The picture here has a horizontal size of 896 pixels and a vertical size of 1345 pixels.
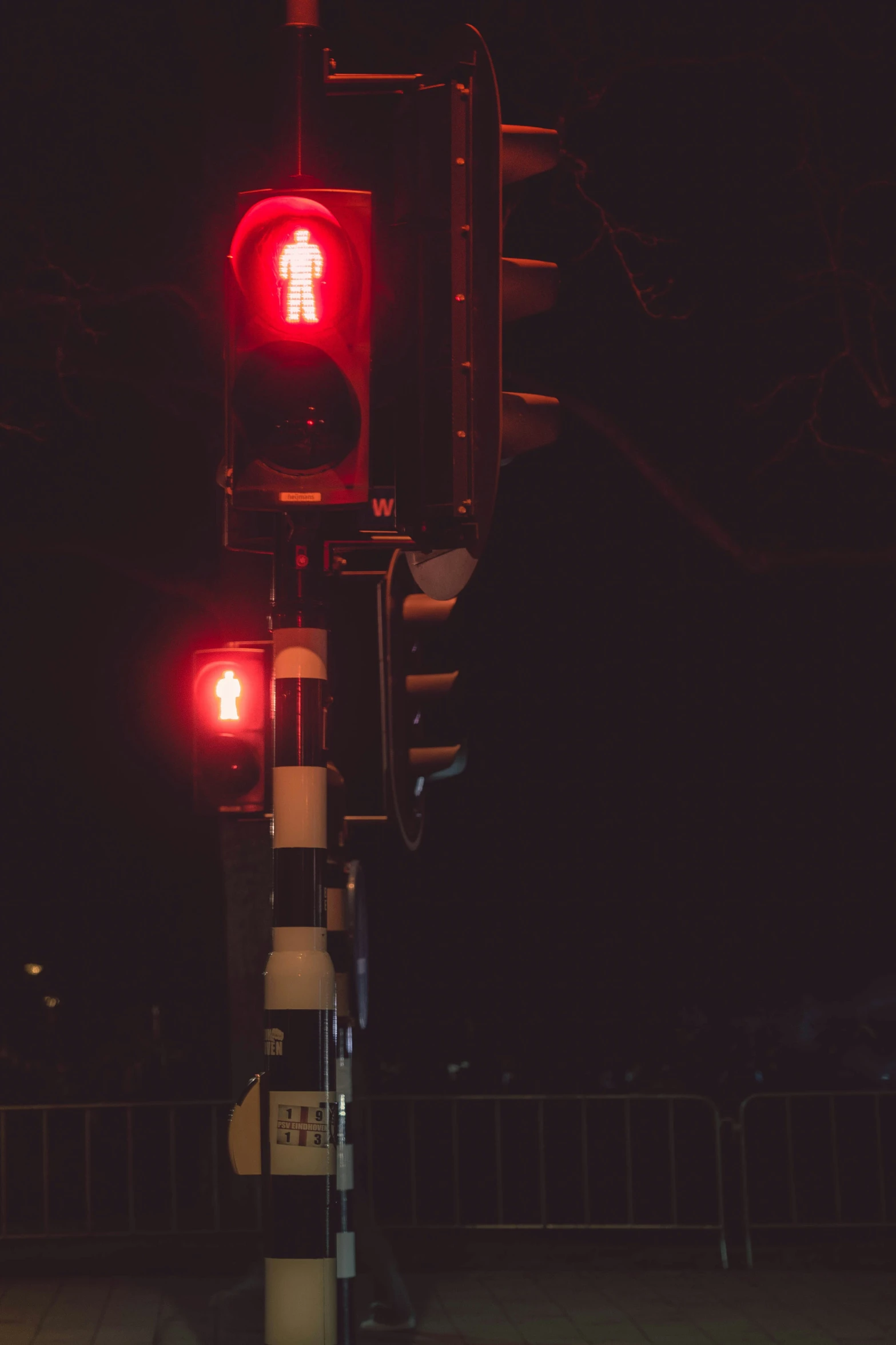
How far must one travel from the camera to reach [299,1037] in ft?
16.1

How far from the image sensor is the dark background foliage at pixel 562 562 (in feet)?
40.9

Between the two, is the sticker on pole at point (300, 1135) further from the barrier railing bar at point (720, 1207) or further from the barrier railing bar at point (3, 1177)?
the barrier railing bar at point (720, 1207)

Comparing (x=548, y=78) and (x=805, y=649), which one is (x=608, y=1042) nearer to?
(x=805, y=649)

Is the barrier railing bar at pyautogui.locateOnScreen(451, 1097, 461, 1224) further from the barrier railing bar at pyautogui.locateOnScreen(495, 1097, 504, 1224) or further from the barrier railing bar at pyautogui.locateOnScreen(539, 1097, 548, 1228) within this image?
the barrier railing bar at pyautogui.locateOnScreen(539, 1097, 548, 1228)

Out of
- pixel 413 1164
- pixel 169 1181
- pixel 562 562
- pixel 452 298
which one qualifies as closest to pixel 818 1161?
pixel 413 1164

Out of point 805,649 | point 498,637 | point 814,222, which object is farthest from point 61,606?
point 814,222

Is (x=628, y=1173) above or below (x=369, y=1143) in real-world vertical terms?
below

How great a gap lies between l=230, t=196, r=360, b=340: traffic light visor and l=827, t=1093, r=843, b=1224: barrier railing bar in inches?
267

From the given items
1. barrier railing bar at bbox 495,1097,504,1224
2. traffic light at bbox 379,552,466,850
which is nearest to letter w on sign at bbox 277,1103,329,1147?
traffic light at bbox 379,552,466,850

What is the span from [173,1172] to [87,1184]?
1.56 feet

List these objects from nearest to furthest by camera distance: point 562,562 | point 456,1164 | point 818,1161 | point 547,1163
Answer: point 456,1164 < point 547,1163 < point 818,1161 < point 562,562

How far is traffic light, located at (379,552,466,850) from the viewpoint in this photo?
6734 mm

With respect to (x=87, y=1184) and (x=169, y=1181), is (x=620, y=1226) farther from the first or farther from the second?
(x=87, y=1184)

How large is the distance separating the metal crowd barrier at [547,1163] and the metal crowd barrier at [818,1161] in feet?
1.30
